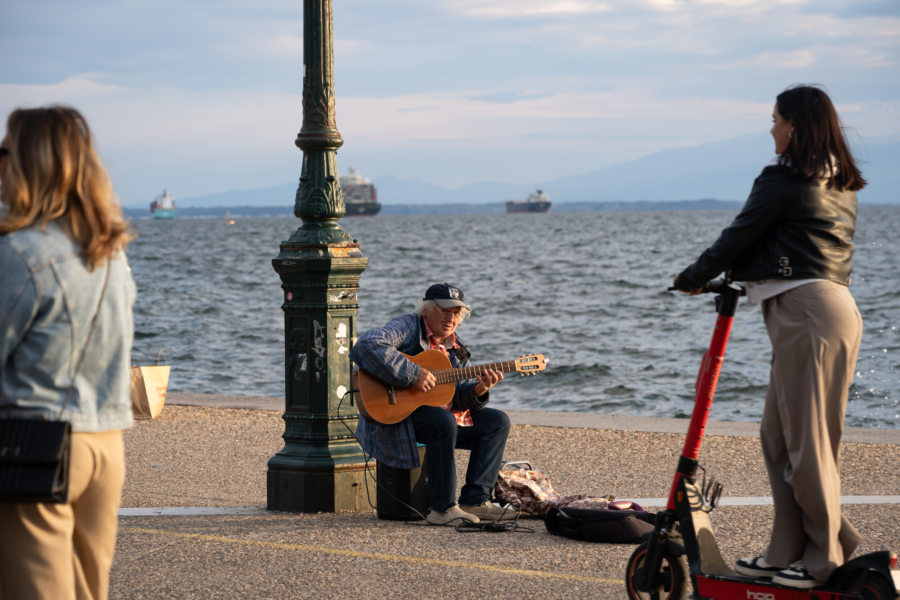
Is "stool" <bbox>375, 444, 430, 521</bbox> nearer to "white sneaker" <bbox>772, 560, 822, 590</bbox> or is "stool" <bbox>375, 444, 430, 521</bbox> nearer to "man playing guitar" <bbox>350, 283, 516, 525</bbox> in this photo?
"man playing guitar" <bbox>350, 283, 516, 525</bbox>

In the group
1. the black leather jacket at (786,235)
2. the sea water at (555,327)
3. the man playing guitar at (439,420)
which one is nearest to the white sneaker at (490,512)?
the man playing guitar at (439,420)

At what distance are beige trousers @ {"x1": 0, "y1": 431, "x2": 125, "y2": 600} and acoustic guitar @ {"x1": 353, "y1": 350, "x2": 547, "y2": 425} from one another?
321cm

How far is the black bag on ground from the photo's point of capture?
5.64 meters

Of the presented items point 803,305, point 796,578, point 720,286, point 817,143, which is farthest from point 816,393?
point 817,143

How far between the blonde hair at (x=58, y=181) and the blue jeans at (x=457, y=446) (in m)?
3.46

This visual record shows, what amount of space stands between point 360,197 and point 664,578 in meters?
177

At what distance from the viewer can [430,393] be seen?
630cm

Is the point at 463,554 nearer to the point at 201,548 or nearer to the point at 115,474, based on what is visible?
the point at 201,548

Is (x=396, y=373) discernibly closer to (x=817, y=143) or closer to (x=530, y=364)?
(x=530, y=364)

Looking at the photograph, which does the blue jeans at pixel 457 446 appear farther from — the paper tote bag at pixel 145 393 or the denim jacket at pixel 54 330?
the paper tote bag at pixel 145 393

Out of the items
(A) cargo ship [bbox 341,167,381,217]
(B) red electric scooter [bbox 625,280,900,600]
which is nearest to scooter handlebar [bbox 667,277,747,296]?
(B) red electric scooter [bbox 625,280,900,600]

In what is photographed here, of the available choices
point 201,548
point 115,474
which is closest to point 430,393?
point 201,548

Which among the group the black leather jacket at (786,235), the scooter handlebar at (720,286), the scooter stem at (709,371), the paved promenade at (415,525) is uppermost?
the black leather jacket at (786,235)

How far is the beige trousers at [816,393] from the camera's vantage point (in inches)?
157
